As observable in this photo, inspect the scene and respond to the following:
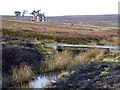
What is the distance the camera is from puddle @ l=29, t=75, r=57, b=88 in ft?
76.8

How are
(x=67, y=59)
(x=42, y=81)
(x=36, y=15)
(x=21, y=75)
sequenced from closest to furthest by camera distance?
1. (x=21, y=75)
2. (x=42, y=81)
3. (x=67, y=59)
4. (x=36, y=15)

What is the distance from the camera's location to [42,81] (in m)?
24.8

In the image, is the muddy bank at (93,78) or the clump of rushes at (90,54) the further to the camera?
the clump of rushes at (90,54)

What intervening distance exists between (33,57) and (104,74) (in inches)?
361

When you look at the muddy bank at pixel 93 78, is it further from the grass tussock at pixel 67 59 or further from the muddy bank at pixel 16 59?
the muddy bank at pixel 16 59

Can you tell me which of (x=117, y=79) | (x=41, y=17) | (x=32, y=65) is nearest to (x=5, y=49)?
(x=32, y=65)

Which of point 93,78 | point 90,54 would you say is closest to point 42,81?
point 93,78

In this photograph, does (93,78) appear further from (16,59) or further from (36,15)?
(36,15)

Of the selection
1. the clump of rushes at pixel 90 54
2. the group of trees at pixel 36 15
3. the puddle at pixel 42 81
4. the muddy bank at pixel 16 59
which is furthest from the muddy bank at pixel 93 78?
the group of trees at pixel 36 15

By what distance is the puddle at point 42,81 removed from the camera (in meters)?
23.4

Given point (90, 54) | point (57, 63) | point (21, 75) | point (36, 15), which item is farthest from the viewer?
point (36, 15)

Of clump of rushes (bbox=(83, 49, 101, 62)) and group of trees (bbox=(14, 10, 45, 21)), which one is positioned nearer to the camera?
clump of rushes (bbox=(83, 49, 101, 62))

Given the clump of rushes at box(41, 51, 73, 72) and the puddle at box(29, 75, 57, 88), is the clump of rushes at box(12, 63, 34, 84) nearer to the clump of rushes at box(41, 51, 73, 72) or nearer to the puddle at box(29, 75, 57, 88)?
the puddle at box(29, 75, 57, 88)

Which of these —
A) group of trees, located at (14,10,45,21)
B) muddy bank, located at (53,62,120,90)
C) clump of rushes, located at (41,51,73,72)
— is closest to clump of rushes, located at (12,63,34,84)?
muddy bank, located at (53,62,120,90)
